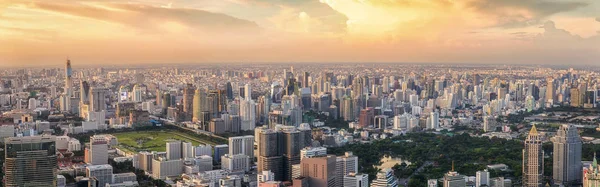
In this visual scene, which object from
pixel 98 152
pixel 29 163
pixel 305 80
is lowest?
pixel 98 152

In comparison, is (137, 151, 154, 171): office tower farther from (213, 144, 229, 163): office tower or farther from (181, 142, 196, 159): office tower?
(213, 144, 229, 163): office tower

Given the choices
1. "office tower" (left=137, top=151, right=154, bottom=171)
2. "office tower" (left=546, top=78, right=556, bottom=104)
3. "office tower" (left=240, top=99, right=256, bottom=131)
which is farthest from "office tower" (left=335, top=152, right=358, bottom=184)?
"office tower" (left=546, top=78, right=556, bottom=104)

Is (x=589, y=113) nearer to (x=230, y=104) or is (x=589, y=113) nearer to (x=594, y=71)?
(x=594, y=71)

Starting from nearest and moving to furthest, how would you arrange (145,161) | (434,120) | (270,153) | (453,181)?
(453,181)
(270,153)
(145,161)
(434,120)

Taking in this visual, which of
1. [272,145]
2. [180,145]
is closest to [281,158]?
[272,145]

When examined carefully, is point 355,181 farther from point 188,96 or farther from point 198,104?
point 188,96

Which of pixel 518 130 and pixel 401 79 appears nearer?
pixel 518 130

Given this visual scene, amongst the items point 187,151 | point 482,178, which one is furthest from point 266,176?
point 482,178
